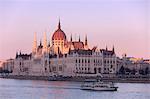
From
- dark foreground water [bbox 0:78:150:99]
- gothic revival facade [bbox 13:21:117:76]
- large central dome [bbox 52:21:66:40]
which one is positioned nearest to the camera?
dark foreground water [bbox 0:78:150:99]

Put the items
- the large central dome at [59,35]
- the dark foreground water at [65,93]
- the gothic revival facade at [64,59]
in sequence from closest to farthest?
the dark foreground water at [65,93] < the gothic revival facade at [64,59] < the large central dome at [59,35]

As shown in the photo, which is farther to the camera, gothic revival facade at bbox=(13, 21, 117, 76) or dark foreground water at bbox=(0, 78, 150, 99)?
gothic revival facade at bbox=(13, 21, 117, 76)


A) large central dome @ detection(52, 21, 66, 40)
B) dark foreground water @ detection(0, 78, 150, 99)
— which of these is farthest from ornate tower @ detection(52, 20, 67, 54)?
dark foreground water @ detection(0, 78, 150, 99)

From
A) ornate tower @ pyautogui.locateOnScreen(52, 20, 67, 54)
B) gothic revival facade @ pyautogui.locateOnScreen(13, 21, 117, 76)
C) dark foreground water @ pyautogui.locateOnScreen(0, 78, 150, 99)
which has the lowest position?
dark foreground water @ pyautogui.locateOnScreen(0, 78, 150, 99)

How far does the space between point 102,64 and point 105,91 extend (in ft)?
26.4

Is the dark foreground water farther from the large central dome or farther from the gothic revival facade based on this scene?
the large central dome

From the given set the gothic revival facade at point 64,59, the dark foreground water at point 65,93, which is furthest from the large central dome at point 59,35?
the dark foreground water at point 65,93

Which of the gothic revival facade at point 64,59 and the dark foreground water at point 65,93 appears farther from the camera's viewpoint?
the gothic revival facade at point 64,59

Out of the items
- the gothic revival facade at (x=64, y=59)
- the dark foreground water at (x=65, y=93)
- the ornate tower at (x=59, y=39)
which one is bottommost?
the dark foreground water at (x=65, y=93)

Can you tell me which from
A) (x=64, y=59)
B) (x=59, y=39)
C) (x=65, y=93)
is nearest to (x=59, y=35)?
(x=59, y=39)

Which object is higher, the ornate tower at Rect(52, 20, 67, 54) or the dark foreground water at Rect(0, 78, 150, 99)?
the ornate tower at Rect(52, 20, 67, 54)

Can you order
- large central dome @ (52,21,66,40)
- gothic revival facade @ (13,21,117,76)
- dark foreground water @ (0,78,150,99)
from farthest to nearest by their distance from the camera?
large central dome @ (52,21,66,40) → gothic revival facade @ (13,21,117,76) → dark foreground water @ (0,78,150,99)

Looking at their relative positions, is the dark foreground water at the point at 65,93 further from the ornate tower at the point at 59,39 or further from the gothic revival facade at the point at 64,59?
the ornate tower at the point at 59,39

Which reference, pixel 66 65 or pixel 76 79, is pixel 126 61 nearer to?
pixel 66 65
